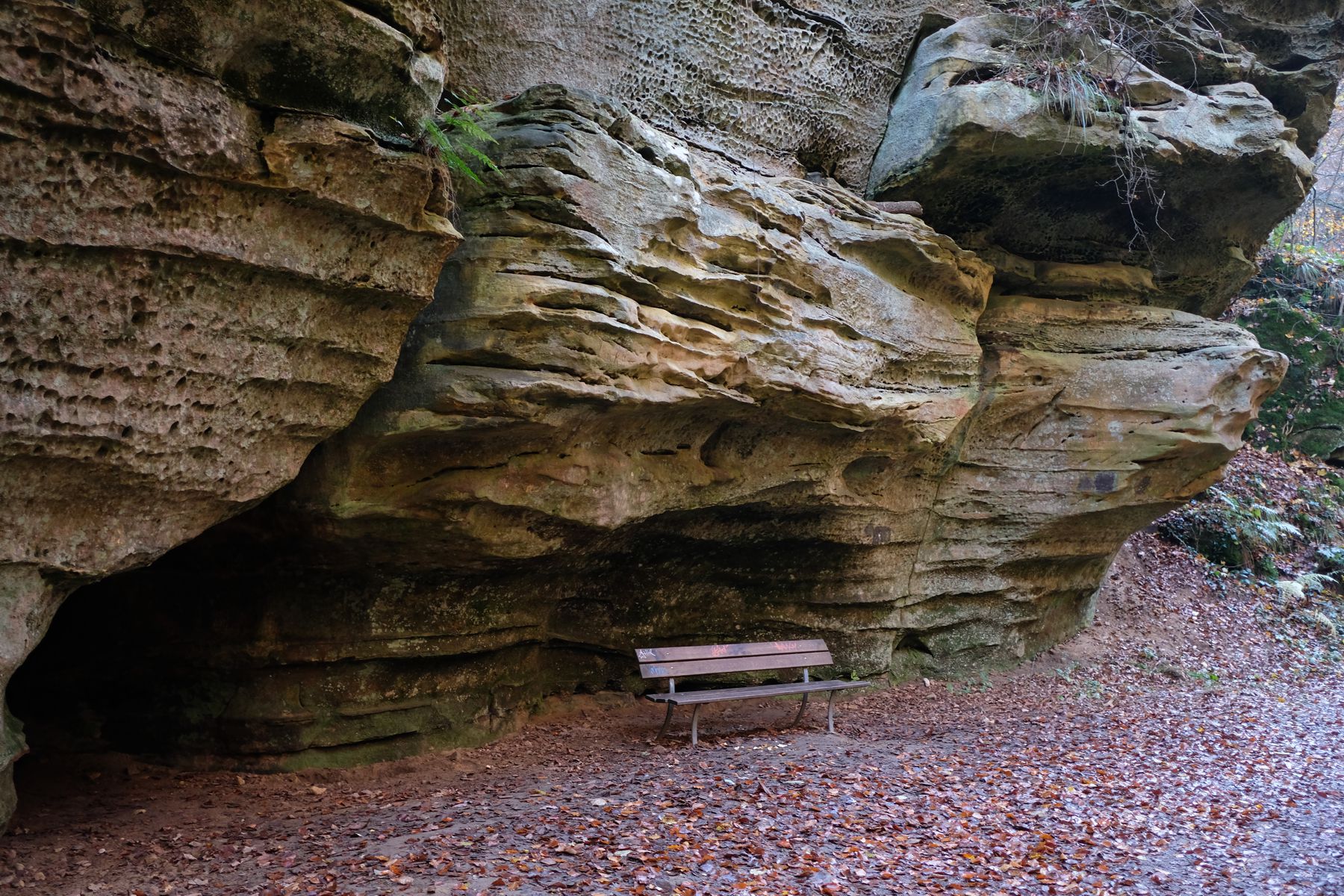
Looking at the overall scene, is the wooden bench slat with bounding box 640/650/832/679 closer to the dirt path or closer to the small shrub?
the dirt path

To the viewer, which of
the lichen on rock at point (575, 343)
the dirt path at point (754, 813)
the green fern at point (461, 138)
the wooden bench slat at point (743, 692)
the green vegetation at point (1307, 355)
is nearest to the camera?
the lichen on rock at point (575, 343)

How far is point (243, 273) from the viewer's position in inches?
169

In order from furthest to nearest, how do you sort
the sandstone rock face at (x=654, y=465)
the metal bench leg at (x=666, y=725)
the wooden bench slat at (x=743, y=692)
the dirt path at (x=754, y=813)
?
the metal bench leg at (x=666, y=725) < the wooden bench slat at (x=743, y=692) < the sandstone rock face at (x=654, y=465) < the dirt path at (x=754, y=813)

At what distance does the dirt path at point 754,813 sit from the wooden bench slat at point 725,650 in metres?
0.64

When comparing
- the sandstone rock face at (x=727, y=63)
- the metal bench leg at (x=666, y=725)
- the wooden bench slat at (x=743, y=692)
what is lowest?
the metal bench leg at (x=666, y=725)

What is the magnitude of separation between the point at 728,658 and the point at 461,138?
433cm

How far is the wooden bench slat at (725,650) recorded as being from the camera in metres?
6.81

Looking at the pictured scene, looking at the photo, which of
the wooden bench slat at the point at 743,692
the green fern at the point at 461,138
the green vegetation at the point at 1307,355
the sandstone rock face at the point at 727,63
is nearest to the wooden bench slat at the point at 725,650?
the wooden bench slat at the point at 743,692

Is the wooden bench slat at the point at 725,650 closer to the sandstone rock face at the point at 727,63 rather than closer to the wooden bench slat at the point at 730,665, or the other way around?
the wooden bench slat at the point at 730,665

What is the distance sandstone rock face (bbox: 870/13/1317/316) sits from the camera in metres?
7.75

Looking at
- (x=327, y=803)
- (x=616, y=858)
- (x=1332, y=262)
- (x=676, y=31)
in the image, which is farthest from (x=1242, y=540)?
(x=327, y=803)

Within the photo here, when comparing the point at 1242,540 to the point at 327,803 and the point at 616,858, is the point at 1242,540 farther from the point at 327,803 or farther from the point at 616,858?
the point at 327,803

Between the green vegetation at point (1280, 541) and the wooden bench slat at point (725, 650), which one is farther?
the green vegetation at point (1280, 541)

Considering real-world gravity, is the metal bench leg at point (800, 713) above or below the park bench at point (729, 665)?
below
